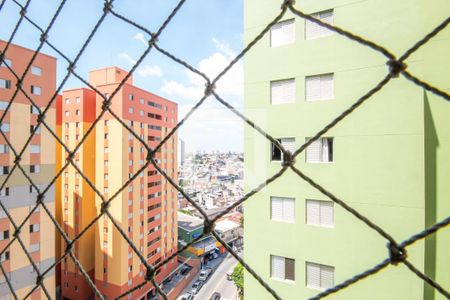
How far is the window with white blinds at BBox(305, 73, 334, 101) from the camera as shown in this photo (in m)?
1.71

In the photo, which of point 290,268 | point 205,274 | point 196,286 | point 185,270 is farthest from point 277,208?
point 185,270

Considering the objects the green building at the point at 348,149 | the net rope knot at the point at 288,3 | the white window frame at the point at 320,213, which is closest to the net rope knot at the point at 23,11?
the net rope knot at the point at 288,3

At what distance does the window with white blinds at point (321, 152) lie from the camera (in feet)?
A: 5.68

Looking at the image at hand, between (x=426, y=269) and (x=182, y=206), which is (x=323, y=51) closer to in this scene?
(x=426, y=269)

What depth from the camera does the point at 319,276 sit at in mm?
1771

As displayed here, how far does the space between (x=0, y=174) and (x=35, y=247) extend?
1.68 meters

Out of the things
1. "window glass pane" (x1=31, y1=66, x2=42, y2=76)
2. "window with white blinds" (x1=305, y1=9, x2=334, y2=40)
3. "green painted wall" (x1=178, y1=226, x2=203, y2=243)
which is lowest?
"green painted wall" (x1=178, y1=226, x2=203, y2=243)

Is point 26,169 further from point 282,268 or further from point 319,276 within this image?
point 319,276

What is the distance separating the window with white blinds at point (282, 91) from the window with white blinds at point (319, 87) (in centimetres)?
10

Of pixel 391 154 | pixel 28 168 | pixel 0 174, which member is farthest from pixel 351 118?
pixel 0 174

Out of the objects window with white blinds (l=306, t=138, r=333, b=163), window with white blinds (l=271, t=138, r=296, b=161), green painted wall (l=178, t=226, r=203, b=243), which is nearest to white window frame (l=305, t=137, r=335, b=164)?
window with white blinds (l=306, t=138, r=333, b=163)

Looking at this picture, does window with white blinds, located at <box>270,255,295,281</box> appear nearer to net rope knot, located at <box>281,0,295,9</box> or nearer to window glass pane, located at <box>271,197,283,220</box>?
window glass pane, located at <box>271,197,283,220</box>

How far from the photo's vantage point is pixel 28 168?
5020 millimetres

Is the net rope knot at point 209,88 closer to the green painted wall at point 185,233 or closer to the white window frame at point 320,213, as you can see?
the white window frame at point 320,213
